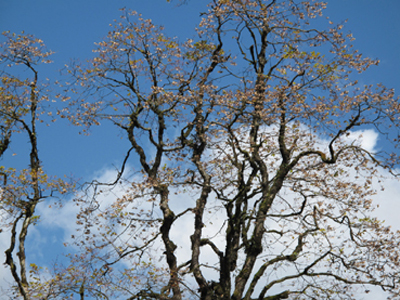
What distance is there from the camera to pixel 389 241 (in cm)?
1352

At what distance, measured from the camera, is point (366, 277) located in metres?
13.2

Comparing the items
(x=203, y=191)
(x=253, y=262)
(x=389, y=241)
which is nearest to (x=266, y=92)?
(x=203, y=191)

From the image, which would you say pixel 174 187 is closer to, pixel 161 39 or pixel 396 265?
pixel 161 39

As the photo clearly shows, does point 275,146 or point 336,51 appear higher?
point 336,51

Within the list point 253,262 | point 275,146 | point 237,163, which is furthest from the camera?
point 275,146

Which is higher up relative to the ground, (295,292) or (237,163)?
(237,163)

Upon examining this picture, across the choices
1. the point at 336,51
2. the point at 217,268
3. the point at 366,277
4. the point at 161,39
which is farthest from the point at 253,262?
the point at 161,39

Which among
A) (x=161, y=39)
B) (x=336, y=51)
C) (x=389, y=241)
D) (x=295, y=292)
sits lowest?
(x=295, y=292)

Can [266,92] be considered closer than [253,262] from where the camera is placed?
No

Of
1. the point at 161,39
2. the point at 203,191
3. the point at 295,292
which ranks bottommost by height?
the point at 295,292

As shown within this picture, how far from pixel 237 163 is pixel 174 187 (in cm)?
226

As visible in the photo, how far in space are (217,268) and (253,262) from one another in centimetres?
121

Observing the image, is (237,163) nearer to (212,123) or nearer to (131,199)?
(212,123)

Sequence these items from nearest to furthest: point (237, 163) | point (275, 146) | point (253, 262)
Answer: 1. point (253, 262)
2. point (237, 163)
3. point (275, 146)
